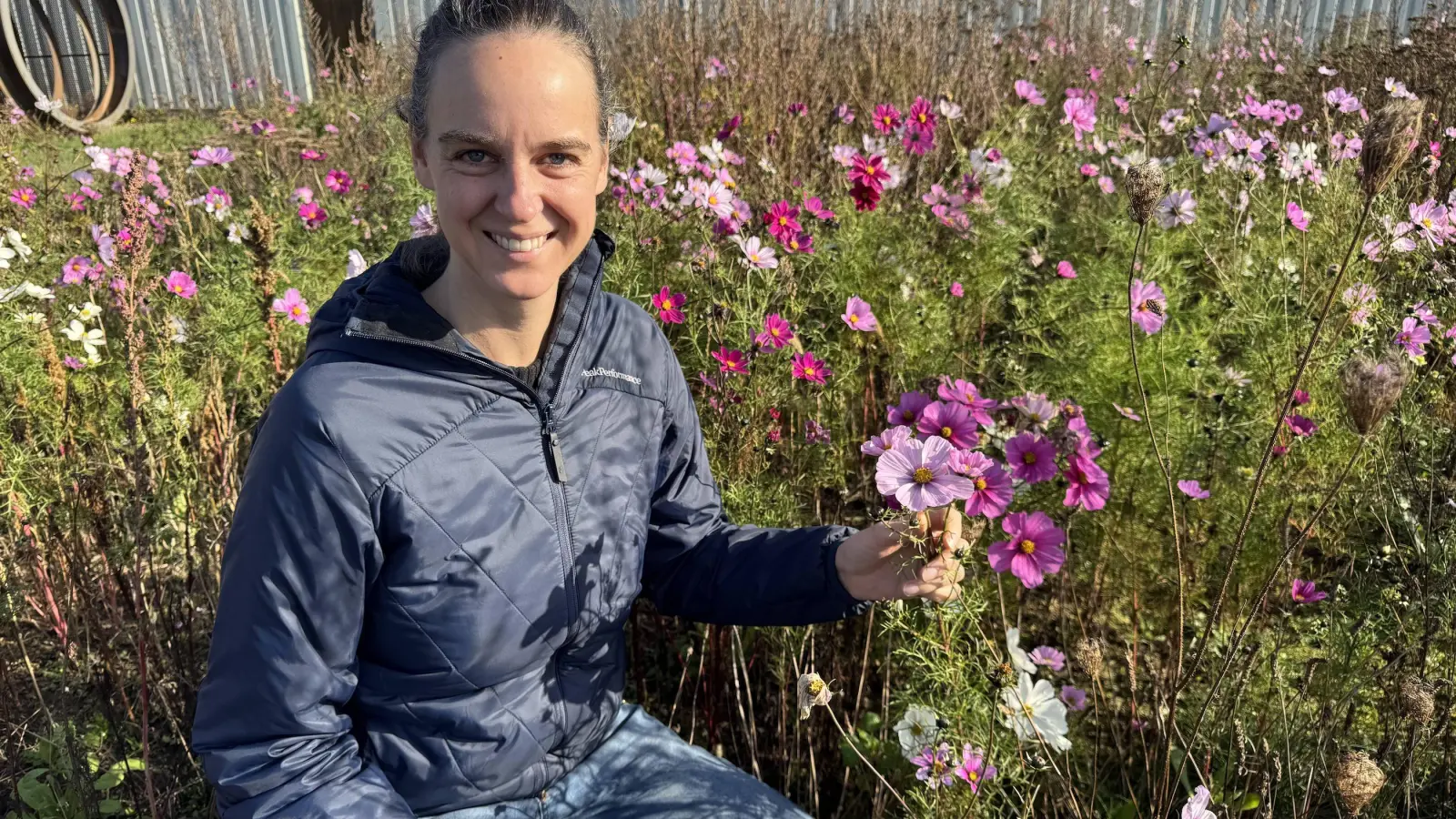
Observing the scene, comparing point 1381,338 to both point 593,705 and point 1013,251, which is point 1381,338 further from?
point 593,705

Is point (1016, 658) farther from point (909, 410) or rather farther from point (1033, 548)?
point (909, 410)

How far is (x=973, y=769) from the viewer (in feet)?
4.41

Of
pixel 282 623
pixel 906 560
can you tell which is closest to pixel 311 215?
pixel 282 623

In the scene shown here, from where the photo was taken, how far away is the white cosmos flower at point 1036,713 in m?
1.36

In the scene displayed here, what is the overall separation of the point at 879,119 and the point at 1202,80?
3021mm

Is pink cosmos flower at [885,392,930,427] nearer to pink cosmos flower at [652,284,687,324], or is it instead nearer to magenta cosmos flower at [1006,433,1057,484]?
magenta cosmos flower at [1006,433,1057,484]

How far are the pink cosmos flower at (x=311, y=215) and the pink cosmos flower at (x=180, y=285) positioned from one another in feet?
1.61

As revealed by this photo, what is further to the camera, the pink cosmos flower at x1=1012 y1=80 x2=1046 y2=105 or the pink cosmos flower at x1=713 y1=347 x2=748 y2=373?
the pink cosmos flower at x1=1012 y1=80 x2=1046 y2=105

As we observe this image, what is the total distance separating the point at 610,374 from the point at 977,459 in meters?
0.56

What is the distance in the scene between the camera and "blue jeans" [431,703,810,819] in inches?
55.4

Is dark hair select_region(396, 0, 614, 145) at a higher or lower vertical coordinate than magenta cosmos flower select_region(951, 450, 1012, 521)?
higher

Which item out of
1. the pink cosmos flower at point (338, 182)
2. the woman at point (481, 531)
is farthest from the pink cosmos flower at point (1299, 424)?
the pink cosmos flower at point (338, 182)

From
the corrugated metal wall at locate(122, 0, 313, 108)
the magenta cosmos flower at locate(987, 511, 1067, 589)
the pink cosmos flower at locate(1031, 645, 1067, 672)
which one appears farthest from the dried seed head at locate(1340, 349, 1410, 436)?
the corrugated metal wall at locate(122, 0, 313, 108)

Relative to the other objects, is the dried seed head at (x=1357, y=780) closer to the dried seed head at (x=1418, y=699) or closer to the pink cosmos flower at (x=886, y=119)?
the dried seed head at (x=1418, y=699)
